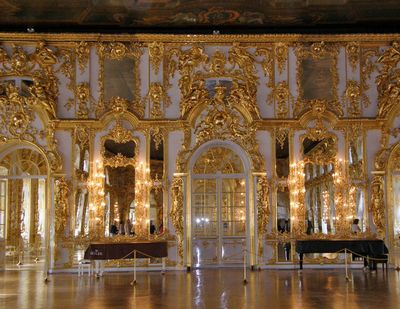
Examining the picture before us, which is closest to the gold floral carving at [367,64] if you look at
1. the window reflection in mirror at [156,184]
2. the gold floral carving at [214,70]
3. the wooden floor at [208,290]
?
the gold floral carving at [214,70]

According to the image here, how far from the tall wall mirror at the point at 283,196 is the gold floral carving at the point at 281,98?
2.74ft

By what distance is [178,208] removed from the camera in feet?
64.5

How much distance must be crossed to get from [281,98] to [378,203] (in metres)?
4.53

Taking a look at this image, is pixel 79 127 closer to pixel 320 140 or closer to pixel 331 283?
pixel 320 140

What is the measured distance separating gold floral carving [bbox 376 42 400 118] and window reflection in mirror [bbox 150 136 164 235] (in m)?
7.14

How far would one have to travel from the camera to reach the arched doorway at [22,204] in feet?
66.6

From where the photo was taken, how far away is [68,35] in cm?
1992

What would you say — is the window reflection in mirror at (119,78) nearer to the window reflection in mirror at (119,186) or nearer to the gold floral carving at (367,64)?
the window reflection in mirror at (119,186)

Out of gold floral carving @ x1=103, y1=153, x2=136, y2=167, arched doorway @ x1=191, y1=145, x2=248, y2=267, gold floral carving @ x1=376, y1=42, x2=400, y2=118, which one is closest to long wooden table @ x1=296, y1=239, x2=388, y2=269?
arched doorway @ x1=191, y1=145, x2=248, y2=267

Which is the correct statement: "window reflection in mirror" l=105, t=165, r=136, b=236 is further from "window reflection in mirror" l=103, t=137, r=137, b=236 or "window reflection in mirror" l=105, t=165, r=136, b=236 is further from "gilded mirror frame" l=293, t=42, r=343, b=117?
"gilded mirror frame" l=293, t=42, r=343, b=117

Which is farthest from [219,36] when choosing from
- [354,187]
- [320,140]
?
[354,187]

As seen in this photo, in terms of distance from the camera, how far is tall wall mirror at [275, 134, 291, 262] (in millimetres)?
19781

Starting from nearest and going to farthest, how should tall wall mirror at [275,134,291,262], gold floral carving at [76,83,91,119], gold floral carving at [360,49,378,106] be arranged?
1. tall wall mirror at [275,134,291,262]
2. gold floral carving at [76,83,91,119]
3. gold floral carving at [360,49,378,106]

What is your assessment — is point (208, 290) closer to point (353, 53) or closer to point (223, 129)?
point (223, 129)
